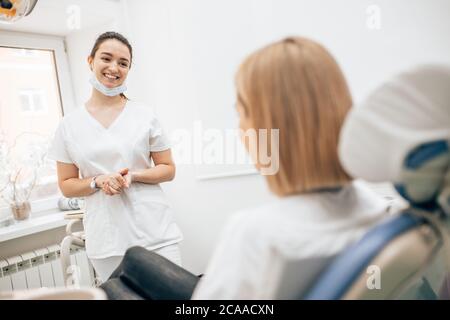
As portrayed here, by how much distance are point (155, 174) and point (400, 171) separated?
3.42 feet

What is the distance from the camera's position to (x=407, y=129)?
45cm

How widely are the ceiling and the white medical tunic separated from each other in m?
0.99

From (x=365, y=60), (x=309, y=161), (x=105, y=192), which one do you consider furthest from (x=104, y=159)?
(x=365, y=60)

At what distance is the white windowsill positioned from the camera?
5.81ft

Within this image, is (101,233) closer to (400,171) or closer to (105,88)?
(105,88)

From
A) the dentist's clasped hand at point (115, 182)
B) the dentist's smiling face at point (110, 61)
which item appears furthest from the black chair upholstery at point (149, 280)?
the dentist's smiling face at point (110, 61)

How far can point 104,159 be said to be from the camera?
4.33ft

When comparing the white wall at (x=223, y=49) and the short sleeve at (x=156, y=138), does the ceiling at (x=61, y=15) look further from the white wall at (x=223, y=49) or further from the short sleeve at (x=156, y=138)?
the short sleeve at (x=156, y=138)

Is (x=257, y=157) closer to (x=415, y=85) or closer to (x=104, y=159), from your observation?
(x=415, y=85)

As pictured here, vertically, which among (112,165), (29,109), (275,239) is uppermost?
(29,109)

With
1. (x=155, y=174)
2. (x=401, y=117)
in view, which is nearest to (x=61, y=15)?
(x=155, y=174)

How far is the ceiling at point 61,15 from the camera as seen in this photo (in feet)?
6.38

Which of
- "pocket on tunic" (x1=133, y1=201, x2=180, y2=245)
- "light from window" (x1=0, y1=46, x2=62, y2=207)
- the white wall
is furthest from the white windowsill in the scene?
"pocket on tunic" (x1=133, y1=201, x2=180, y2=245)

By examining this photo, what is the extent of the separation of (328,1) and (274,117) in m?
1.33
